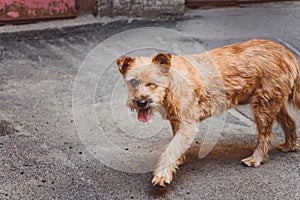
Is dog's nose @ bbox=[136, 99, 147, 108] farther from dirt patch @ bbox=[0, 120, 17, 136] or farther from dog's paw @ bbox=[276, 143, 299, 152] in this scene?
dirt patch @ bbox=[0, 120, 17, 136]

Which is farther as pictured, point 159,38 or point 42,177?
point 159,38

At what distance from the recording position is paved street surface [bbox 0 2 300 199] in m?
4.13

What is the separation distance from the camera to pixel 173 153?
417 cm

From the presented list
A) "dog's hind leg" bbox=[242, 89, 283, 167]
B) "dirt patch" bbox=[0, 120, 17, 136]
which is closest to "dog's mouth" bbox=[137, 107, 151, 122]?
"dog's hind leg" bbox=[242, 89, 283, 167]

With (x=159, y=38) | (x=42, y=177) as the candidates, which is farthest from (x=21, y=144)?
(x=159, y=38)

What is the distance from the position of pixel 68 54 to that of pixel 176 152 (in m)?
3.71

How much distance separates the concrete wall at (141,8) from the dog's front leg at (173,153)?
4737mm

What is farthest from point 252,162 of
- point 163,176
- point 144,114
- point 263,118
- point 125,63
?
point 125,63

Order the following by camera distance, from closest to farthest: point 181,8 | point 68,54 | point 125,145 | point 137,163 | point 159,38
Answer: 1. point 137,163
2. point 125,145
3. point 68,54
4. point 159,38
5. point 181,8

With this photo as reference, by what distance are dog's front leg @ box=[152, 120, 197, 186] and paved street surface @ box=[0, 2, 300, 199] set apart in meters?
0.12

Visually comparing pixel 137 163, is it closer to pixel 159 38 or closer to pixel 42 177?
pixel 42 177

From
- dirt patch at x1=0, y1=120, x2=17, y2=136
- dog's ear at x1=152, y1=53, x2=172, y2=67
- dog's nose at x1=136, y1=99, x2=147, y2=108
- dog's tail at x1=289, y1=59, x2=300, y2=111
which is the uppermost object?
dog's ear at x1=152, y1=53, x2=172, y2=67

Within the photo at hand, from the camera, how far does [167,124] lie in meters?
5.43

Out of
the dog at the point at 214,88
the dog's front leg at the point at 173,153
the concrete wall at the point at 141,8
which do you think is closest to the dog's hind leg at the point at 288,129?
the dog at the point at 214,88
